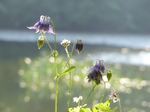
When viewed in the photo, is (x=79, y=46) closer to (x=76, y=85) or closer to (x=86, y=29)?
(x=76, y=85)

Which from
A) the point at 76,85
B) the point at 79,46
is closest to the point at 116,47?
the point at 76,85

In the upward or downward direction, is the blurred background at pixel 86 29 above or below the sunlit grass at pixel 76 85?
above

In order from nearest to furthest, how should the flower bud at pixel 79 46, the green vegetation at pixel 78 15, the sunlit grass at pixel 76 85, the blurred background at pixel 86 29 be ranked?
the flower bud at pixel 79 46 < the sunlit grass at pixel 76 85 < the blurred background at pixel 86 29 < the green vegetation at pixel 78 15

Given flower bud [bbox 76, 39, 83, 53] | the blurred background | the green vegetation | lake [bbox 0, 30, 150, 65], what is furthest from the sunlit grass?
the green vegetation

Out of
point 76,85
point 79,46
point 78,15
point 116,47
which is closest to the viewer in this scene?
point 79,46

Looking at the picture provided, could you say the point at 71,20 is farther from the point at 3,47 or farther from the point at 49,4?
the point at 3,47

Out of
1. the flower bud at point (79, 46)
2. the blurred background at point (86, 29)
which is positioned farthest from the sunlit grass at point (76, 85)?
the flower bud at point (79, 46)

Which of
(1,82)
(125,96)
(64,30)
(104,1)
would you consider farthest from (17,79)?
(104,1)

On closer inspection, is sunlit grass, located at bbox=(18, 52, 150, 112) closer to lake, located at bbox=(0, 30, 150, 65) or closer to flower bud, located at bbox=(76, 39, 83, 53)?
lake, located at bbox=(0, 30, 150, 65)

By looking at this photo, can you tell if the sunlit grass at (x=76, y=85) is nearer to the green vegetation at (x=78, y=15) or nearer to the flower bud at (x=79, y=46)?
the flower bud at (x=79, y=46)
